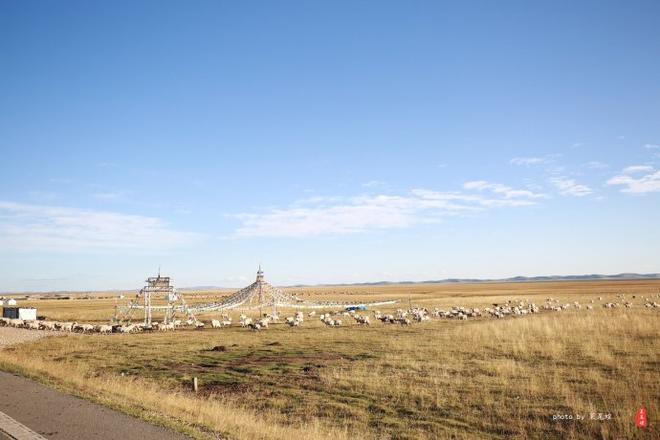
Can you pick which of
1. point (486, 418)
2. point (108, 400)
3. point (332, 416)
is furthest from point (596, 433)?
point (108, 400)

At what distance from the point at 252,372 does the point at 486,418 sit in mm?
11549

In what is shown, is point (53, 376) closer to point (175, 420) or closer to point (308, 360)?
point (175, 420)

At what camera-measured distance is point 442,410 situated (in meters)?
15.6

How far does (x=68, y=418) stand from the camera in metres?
12.1

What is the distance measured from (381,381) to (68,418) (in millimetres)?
11653

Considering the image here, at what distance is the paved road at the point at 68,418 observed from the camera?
10.8 metres

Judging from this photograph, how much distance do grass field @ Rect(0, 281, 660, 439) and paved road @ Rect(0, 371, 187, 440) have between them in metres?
0.66

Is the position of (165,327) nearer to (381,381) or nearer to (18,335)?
(18,335)

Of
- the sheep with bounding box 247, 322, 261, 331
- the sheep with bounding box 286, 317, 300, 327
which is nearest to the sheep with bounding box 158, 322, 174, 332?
the sheep with bounding box 247, 322, 261, 331

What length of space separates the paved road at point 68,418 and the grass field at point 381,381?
0.66m

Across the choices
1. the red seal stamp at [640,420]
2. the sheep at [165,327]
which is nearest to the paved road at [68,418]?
the red seal stamp at [640,420]

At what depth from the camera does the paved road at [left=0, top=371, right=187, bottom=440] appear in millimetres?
10750

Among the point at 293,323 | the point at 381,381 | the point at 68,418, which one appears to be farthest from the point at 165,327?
the point at 68,418

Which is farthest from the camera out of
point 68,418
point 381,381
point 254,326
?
point 254,326
